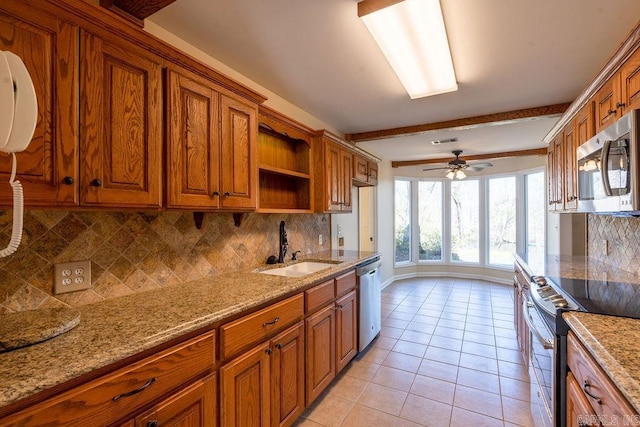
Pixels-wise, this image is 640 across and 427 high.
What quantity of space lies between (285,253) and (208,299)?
1.24 meters

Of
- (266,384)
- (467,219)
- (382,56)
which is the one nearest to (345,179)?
(382,56)

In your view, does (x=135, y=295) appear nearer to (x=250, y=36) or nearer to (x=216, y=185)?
(x=216, y=185)

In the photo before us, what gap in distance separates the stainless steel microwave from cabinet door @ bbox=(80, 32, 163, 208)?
7.05ft

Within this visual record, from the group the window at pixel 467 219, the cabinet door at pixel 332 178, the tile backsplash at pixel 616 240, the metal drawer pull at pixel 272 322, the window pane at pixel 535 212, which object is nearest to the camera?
the metal drawer pull at pixel 272 322

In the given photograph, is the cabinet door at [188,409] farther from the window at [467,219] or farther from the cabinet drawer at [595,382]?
the window at [467,219]

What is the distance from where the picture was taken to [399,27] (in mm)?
1696

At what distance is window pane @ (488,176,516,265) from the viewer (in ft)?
18.6

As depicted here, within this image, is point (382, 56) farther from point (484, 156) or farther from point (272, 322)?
point (484, 156)

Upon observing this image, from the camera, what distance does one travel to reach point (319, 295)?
6.88 ft

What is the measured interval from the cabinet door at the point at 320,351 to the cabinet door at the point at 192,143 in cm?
105

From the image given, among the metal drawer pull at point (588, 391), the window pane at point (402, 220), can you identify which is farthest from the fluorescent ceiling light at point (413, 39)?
the window pane at point (402, 220)

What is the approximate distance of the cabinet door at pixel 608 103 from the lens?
Result: 5.53 ft

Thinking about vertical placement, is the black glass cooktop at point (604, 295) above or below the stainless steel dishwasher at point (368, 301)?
above

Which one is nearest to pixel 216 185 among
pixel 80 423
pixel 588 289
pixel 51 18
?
pixel 51 18
